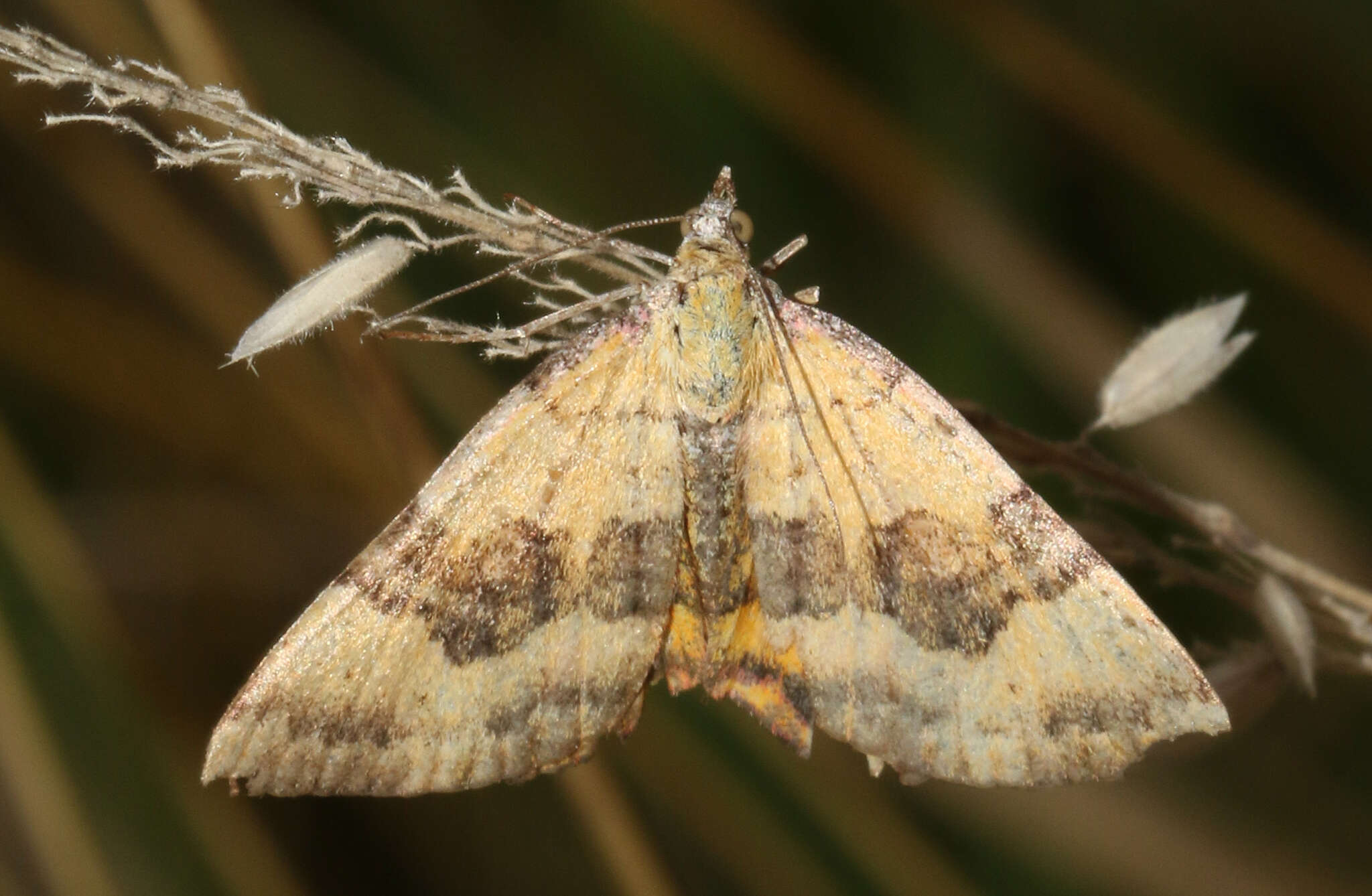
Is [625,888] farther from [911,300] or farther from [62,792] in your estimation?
[911,300]

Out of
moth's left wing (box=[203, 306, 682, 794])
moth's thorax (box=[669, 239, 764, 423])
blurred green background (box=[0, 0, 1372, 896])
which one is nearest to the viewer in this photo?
moth's left wing (box=[203, 306, 682, 794])

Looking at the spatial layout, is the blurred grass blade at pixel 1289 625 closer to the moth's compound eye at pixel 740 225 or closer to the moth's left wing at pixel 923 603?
the moth's left wing at pixel 923 603

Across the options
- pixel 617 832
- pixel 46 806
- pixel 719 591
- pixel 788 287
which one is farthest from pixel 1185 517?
pixel 46 806

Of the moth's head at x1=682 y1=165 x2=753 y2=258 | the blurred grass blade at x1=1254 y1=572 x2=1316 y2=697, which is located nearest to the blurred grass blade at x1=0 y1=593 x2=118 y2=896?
the moth's head at x1=682 y1=165 x2=753 y2=258

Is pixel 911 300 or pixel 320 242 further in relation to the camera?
pixel 911 300

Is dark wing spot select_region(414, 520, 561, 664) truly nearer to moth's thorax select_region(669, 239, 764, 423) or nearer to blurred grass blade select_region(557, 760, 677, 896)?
moth's thorax select_region(669, 239, 764, 423)

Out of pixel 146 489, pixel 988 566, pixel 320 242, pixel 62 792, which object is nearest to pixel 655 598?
pixel 988 566
